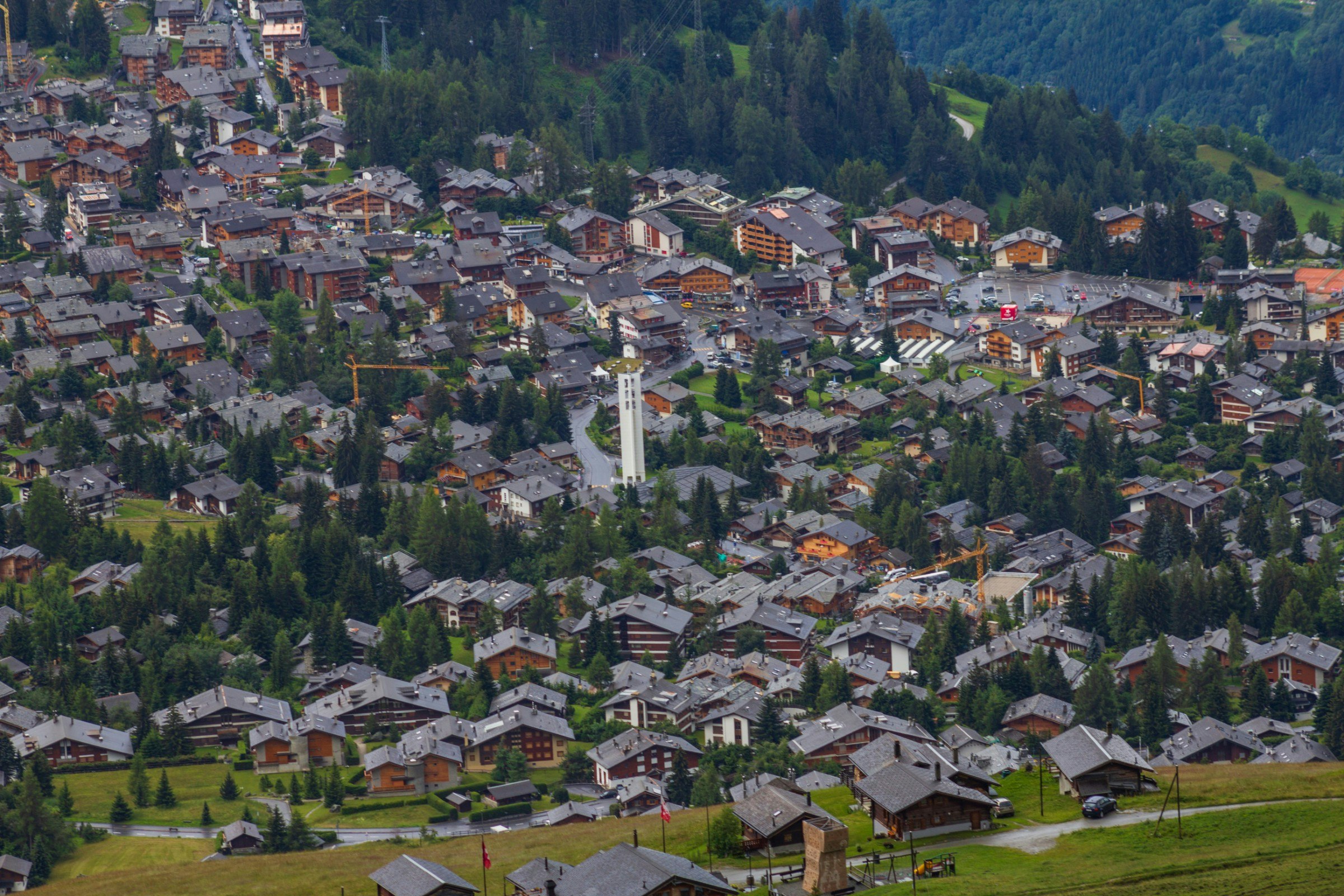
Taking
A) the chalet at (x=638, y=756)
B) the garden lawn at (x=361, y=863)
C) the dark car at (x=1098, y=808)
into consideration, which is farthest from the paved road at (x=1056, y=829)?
the chalet at (x=638, y=756)

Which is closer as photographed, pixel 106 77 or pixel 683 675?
pixel 683 675

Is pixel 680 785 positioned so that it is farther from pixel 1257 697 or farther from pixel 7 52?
pixel 7 52

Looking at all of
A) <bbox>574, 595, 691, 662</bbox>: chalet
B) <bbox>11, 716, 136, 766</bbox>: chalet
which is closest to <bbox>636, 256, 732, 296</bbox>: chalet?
<bbox>574, 595, 691, 662</bbox>: chalet

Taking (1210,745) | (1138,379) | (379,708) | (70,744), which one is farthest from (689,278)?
(1210,745)

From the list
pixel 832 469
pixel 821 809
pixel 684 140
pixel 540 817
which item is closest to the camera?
pixel 821 809

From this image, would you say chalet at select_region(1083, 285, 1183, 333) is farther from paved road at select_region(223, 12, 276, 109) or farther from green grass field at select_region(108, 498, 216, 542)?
paved road at select_region(223, 12, 276, 109)

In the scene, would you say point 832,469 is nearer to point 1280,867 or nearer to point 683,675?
point 683,675

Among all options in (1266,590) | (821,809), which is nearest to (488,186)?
(1266,590)
